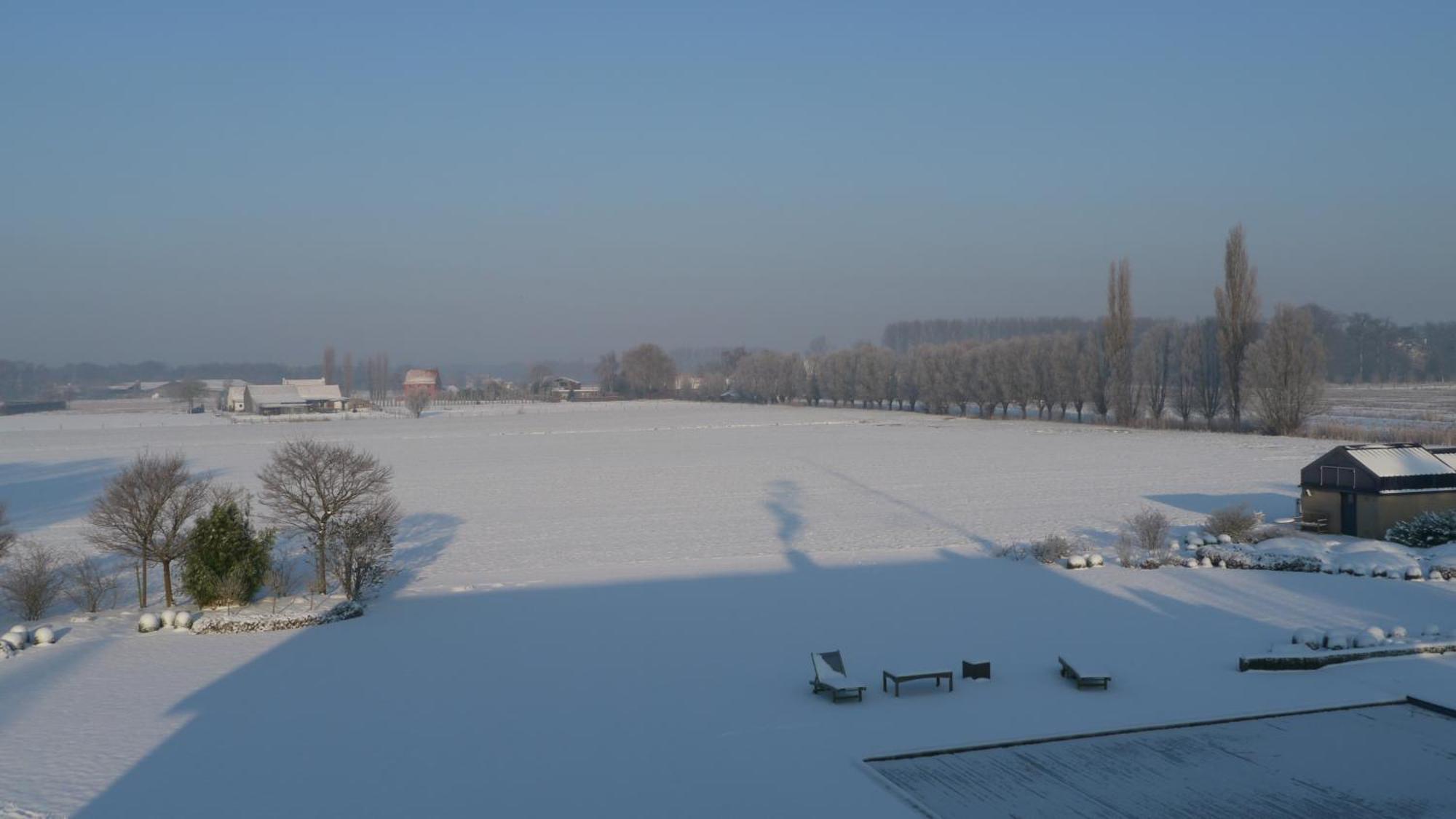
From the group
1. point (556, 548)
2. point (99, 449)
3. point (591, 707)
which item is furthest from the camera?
point (99, 449)

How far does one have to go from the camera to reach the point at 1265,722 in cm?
1120

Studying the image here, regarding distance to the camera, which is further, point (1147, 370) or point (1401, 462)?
point (1147, 370)

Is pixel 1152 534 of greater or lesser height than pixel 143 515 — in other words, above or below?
below

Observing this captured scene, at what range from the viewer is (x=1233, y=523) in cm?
2273

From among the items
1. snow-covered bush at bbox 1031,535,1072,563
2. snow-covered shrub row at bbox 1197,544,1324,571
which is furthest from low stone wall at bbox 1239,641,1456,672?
snow-covered bush at bbox 1031,535,1072,563

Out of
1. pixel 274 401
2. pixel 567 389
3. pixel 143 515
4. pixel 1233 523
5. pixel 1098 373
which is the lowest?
pixel 1233 523

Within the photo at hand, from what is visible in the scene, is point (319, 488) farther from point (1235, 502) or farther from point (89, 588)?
point (1235, 502)

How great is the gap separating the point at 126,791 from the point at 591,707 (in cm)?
484

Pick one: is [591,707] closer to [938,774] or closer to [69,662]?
[938,774]

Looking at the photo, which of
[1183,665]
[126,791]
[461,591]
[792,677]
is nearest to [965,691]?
[792,677]

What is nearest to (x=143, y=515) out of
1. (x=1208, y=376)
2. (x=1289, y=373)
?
(x=1289, y=373)

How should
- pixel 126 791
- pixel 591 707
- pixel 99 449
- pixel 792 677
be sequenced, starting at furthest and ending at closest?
1. pixel 99 449
2. pixel 792 677
3. pixel 591 707
4. pixel 126 791

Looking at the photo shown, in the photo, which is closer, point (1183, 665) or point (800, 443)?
point (1183, 665)

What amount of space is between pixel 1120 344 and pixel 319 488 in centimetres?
5728
